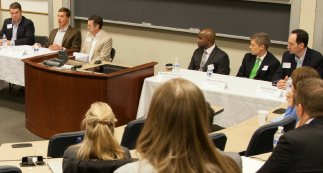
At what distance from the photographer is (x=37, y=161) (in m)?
2.65

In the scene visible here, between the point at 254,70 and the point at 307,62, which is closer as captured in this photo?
the point at 307,62

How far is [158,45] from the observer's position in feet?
23.2

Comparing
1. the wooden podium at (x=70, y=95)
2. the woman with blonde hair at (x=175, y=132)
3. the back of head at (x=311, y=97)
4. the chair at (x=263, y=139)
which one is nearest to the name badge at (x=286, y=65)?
the wooden podium at (x=70, y=95)

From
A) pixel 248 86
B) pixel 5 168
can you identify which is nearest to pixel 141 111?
pixel 248 86

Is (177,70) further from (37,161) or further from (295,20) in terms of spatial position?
(37,161)

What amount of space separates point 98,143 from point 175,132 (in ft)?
3.34

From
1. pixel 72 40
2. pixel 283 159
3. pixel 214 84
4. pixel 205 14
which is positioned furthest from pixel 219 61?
pixel 283 159

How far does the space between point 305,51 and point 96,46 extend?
295 centimetres

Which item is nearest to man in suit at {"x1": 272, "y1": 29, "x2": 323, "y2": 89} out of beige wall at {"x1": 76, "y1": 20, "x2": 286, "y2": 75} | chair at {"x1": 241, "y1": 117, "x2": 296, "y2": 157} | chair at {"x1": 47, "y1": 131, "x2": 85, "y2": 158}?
beige wall at {"x1": 76, "y1": 20, "x2": 286, "y2": 75}

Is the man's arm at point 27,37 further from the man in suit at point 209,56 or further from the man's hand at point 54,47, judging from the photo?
the man in suit at point 209,56

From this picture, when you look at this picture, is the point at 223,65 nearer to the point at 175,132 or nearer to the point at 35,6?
the point at 175,132

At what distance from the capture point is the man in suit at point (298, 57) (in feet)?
15.7

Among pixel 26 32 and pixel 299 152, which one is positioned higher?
pixel 26 32

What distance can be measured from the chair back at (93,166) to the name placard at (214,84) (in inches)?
105
